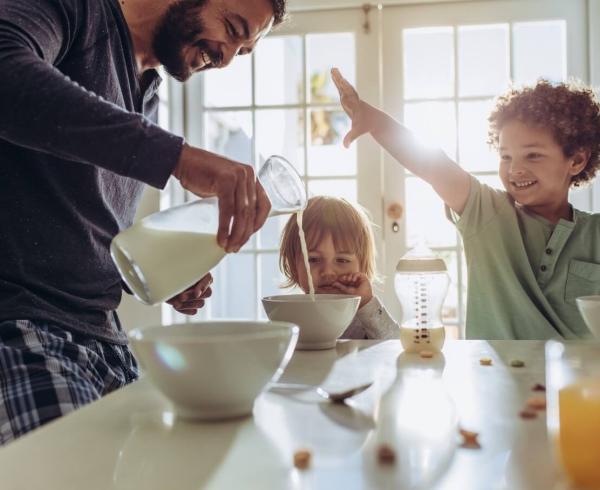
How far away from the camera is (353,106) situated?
153cm

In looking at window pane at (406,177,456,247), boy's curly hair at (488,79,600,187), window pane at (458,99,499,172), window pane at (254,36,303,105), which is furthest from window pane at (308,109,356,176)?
boy's curly hair at (488,79,600,187)

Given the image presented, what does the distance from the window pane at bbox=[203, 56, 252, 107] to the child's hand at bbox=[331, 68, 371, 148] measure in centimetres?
139

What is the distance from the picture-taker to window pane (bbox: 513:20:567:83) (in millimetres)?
2656

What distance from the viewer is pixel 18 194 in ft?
3.38

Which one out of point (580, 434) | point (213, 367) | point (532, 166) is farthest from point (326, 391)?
point (532, 166)

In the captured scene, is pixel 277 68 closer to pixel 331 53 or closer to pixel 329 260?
pixel 331 53

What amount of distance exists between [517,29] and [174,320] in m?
1.84

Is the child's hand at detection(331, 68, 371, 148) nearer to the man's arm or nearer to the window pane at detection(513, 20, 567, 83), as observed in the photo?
the man's arm

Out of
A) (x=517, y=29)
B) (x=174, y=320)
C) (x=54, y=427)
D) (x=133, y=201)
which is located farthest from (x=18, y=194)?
(x=517, y=29)

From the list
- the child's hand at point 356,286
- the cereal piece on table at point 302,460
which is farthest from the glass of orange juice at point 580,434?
the child's hand at point 356,286

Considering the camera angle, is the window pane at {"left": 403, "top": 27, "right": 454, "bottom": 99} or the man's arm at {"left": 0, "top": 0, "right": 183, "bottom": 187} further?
the window pane at {"left": 403, "top": 27, "right": 454, "bottom": 99}

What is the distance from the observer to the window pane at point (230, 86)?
9.39ft

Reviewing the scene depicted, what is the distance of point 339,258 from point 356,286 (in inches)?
6.2

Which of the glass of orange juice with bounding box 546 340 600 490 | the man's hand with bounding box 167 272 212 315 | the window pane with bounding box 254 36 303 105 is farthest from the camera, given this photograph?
the window pane with bounding box 254 36 303 105
